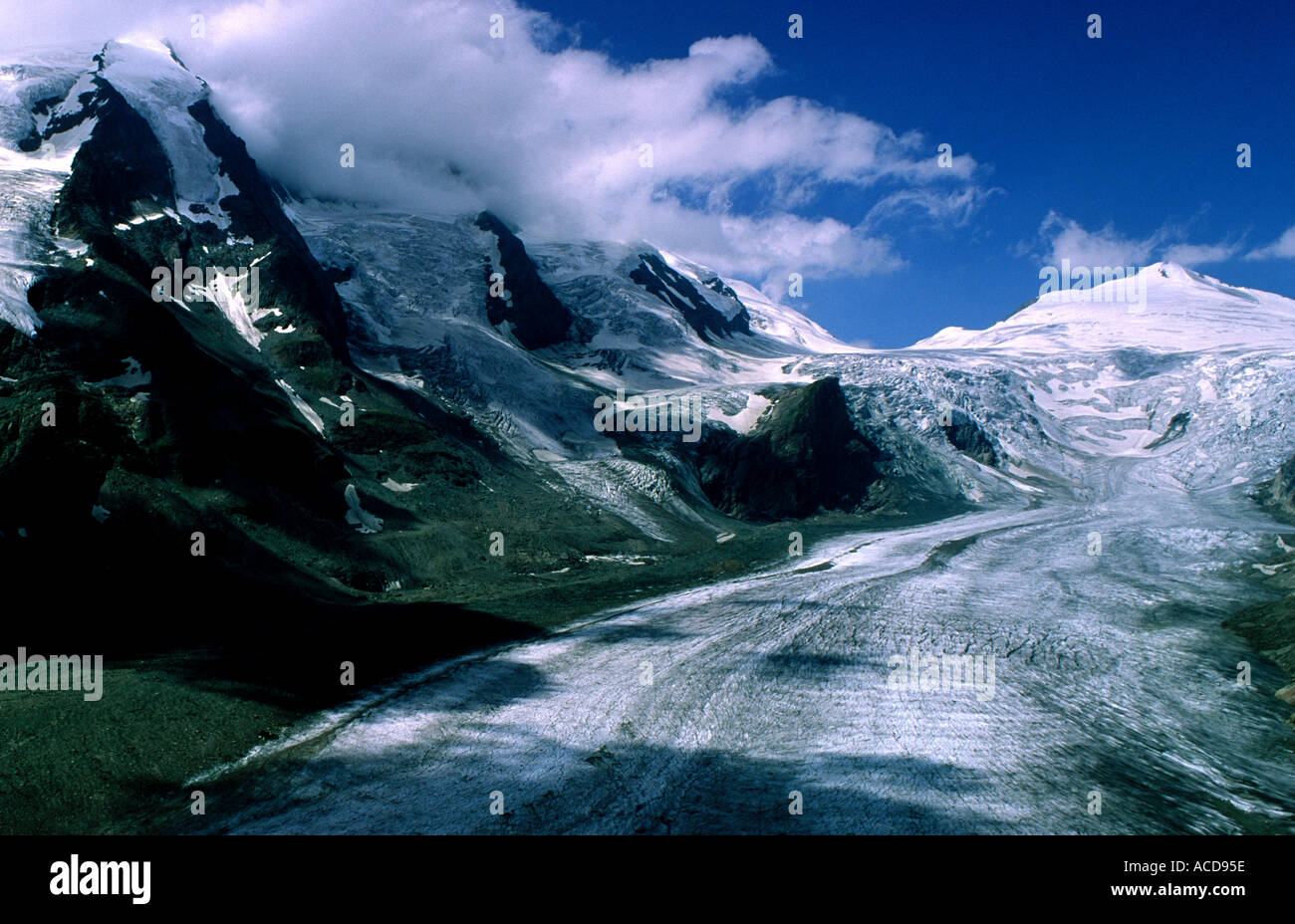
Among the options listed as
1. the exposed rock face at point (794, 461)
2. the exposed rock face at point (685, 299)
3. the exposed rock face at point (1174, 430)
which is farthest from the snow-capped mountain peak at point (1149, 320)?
the exposed rock face at point (794, 461)

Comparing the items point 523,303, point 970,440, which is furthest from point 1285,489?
point 523,303

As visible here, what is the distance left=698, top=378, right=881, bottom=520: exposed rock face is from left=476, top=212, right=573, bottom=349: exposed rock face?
2974 cm

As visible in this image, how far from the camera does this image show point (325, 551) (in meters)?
27.8

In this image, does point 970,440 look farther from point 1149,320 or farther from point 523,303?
point 1149,320

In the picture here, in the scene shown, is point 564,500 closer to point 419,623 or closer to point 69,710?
point 419,623

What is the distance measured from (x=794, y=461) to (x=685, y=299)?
2740 inches

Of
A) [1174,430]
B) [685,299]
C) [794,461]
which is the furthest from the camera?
[685,299]

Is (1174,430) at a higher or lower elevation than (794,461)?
higher

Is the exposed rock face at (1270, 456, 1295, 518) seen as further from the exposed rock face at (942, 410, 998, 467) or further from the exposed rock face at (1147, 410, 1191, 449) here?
the exposed rock face at (942, 410, 998, 467)

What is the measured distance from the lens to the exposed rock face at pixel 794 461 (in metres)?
63.0

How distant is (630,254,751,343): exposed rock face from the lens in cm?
11806

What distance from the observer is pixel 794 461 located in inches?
2621
